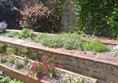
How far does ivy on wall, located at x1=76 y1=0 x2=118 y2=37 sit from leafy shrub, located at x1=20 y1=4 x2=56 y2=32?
42.1 inches

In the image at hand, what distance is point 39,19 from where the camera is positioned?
6.74 meters

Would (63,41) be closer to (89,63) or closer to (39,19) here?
(89,63)

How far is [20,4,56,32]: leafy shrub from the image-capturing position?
675 cm

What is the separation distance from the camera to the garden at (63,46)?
4262 mm

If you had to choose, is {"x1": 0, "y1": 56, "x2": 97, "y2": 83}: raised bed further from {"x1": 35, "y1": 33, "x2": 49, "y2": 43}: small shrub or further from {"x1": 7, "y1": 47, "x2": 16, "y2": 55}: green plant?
{"x1": 35, "y1": 33, "x2": 49, "y2": 43}: small shrub

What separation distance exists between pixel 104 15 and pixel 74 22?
131 cm

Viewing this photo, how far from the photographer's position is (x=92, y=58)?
4.28 m

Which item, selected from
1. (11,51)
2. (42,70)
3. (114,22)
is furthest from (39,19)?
(42,70)

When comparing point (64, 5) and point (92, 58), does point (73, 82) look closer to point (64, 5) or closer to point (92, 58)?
point (92, 58)

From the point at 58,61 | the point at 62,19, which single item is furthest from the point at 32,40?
the point at 62,19

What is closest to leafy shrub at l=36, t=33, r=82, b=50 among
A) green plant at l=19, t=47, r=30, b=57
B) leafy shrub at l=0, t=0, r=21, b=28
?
green plant at l=19, t=47, r=30, b=57

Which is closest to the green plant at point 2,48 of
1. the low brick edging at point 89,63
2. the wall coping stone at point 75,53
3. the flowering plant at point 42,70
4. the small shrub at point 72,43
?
the wall coping stone at point 75,53

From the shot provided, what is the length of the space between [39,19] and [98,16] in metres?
2.02

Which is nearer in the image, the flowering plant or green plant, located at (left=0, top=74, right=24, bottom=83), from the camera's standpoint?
the flowering plant
